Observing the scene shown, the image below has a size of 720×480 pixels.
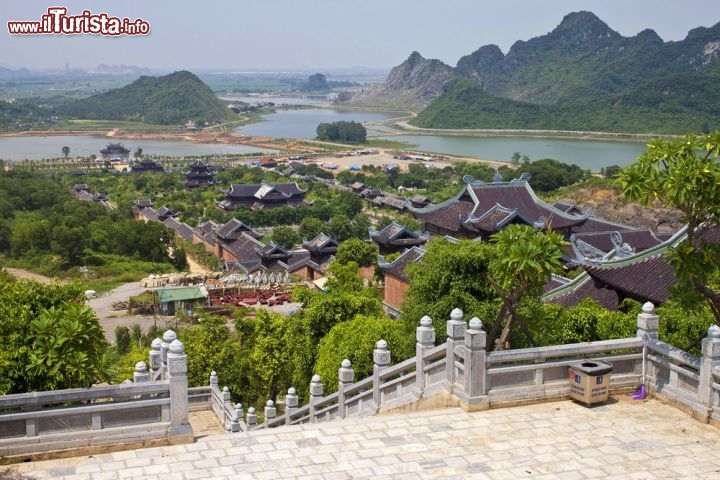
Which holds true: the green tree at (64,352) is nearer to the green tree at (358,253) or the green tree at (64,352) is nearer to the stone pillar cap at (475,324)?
the stone pillar cap at (475,324)

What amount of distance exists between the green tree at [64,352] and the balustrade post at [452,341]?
4.26 meters

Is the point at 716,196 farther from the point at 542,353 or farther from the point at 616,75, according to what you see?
the point at 616,75

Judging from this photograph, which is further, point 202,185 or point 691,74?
point 691,74

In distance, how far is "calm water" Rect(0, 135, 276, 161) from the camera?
116 m

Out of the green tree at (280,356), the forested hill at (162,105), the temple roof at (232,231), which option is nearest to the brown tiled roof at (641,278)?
the green tree at (280,356)

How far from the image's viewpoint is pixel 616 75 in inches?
7347

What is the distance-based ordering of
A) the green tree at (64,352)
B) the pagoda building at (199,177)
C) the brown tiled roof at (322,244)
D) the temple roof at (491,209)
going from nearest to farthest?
the green tree at (64,352) → the temple roof at (491,209) → the brown tiled roof at (322,244) → the pagoda building at (199,177)

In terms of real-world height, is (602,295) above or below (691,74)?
below

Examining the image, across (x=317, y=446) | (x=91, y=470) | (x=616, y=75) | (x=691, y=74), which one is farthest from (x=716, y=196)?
(x=616, y=75)

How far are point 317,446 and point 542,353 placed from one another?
3.19 m

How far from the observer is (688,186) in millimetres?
10016

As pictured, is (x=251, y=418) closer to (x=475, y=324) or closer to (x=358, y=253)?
(x=475, y=324)

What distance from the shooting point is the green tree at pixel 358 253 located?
130 ft

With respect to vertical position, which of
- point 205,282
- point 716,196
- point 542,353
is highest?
point 716,196
